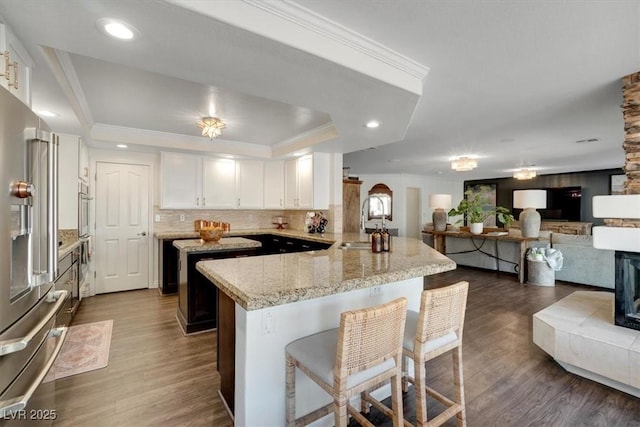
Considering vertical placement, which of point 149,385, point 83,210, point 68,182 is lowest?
point 149,385

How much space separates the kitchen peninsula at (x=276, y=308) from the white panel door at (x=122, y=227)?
3581mm

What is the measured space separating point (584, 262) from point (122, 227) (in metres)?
7.51

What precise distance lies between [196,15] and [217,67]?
498 mm

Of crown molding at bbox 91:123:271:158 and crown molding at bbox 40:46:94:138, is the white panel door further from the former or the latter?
crown molding at bbox 40:46:94:138

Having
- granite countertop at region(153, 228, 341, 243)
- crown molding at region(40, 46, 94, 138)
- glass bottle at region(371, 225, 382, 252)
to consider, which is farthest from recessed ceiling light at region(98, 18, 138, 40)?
granite countertop at region(153, 228, 341, 243)

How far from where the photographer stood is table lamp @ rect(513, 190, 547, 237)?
5.01 m

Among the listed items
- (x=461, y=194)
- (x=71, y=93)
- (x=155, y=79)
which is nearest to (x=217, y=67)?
(x=155, y=79)

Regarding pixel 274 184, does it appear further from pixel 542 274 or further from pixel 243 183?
pixel 542 274

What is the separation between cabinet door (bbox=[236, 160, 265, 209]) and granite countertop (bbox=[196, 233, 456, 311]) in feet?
11.0

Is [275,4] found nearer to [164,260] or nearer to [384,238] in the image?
[384,238]

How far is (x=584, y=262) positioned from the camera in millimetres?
4961

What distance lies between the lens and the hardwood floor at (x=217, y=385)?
74.3 inches

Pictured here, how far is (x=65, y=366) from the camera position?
2.45 metres

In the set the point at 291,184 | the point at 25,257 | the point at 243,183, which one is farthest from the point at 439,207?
the point at 25,257
